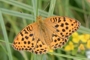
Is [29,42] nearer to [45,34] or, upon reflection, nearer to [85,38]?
[45,34]

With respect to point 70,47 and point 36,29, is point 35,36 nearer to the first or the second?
point 36,29

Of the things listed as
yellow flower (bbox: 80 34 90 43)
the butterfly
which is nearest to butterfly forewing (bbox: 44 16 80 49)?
the butterfly

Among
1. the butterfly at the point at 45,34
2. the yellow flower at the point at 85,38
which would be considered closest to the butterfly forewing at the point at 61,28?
the butterfly at the point at 45,34

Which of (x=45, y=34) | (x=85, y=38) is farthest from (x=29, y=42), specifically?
(x=85, y=38)

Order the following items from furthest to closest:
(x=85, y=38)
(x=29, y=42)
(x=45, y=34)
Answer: (x=85, y=38)
(x=45, y=34)
(x=29, y=42)

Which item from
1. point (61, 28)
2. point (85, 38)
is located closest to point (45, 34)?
point (61, 28)

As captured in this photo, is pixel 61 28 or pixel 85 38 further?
pixel 85 38

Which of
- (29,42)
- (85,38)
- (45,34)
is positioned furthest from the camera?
(85,38)

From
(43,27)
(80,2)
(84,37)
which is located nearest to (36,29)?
(43,27)

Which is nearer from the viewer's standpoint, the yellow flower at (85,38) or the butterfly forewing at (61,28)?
the butterfly forewing at (61,28)

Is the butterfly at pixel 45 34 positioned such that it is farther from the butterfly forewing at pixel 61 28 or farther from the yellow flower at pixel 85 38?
the yellow flower at pixel 85 38
